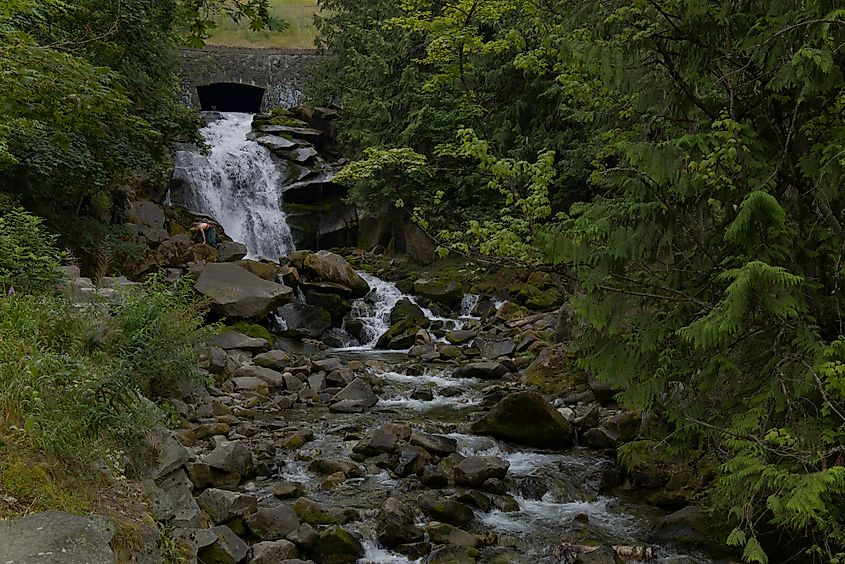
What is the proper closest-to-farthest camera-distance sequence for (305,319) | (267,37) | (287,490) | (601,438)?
(287,490), (601,438), (305,319), (267,37)

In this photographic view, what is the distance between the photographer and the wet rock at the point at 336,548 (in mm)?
6342

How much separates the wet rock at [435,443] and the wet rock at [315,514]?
209 centimetres

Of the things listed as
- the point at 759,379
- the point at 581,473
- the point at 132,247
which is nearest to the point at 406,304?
the point at 132,247

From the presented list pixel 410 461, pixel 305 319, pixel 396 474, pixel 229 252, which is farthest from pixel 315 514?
pixel 229 252

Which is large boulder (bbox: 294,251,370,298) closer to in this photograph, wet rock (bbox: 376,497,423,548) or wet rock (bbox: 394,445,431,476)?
wet rock (bbox: 394,445,431,476)

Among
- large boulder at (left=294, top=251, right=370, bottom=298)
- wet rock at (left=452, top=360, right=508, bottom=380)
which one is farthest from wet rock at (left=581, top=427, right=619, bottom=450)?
large boulder at (left=294, top=251, right=370, bottom=298)

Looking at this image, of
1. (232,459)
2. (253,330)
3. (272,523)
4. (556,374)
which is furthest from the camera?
(253,330)

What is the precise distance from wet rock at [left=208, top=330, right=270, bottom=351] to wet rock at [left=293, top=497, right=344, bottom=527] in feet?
23.1

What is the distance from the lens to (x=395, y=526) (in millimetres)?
6734

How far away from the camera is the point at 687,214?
5812mm

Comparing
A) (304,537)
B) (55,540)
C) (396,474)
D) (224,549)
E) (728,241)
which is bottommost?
(396,474)

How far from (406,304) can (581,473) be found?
10525 mm

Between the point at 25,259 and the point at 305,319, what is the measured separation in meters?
9.99

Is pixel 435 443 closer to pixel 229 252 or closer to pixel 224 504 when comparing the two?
pixel 224 504
